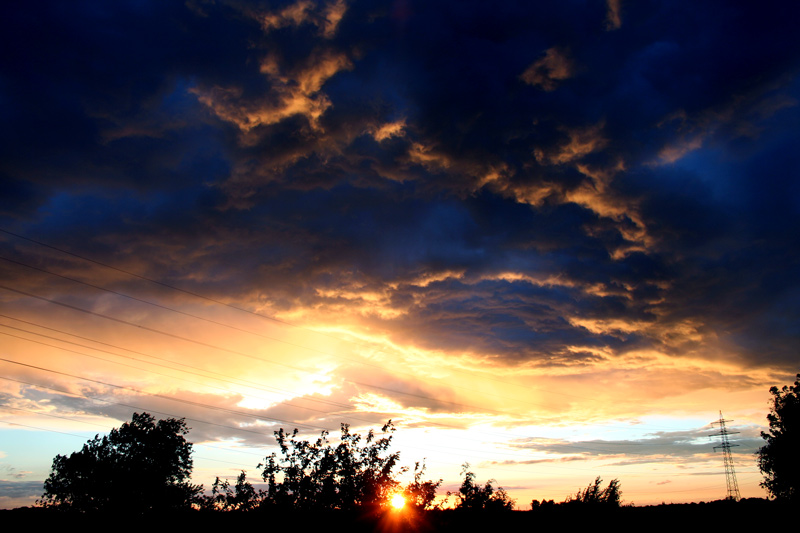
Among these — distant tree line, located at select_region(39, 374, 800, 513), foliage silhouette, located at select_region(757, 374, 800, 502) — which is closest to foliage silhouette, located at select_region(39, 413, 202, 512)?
distant tree line, located at select_region(39, 374, 800, 513)

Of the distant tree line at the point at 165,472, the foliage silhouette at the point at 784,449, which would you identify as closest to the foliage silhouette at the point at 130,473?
the distant tree line at the point at 165,472

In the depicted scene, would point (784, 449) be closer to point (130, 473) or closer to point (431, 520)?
point (431, 520)

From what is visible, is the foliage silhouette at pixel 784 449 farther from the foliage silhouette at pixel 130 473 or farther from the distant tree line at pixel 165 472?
the foliage silhouette at pixel 130 473

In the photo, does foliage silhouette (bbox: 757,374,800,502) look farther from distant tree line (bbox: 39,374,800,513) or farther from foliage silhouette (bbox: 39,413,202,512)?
foliage silhouette (bbox: 39,413,202,512)

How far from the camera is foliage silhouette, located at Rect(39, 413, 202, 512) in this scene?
56.1 metres

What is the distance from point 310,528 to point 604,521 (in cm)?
1777

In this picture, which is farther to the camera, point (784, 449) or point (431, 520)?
point (784, 449)

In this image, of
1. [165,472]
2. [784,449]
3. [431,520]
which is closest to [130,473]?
[165,472]

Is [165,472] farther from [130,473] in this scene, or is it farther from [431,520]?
[431,520]

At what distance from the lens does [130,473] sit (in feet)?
192

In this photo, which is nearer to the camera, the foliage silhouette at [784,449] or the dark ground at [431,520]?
the dark ground at [431,520]

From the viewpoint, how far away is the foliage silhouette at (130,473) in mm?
56062

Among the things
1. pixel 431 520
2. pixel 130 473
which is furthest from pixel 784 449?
pixel 130 473

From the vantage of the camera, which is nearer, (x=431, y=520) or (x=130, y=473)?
(x=431, y=520)
